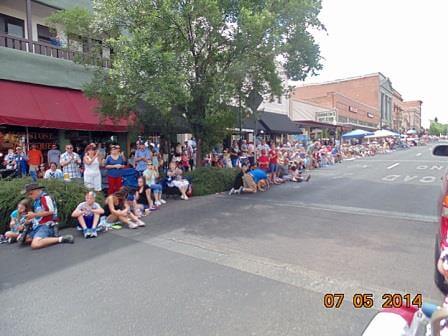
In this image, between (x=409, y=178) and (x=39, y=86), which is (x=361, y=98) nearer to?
(x=409, y=178)

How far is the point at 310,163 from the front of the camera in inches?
756

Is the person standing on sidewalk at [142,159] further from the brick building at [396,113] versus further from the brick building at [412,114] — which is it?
the brick building at [412,114]

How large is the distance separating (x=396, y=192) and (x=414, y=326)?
9548 millimetres

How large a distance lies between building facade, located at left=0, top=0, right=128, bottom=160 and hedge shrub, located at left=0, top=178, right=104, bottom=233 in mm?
3778

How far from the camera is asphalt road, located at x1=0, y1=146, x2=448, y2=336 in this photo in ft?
10.8

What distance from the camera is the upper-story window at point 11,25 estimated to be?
1254 cm

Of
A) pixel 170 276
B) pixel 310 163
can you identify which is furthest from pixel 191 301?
pixel 310 163

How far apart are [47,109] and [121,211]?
621 centimetres

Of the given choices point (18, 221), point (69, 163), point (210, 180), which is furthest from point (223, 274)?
point (210, 180)

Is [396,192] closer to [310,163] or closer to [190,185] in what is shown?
[190,185]

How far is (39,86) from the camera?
1170 cm

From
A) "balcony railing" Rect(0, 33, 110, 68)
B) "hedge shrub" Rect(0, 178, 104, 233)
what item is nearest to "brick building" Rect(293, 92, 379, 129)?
"balcony railing" Rect(0, 33, 110, 68)

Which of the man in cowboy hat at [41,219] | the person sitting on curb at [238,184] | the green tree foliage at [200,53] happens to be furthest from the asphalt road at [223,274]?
the green tree foliage at [200,53]
